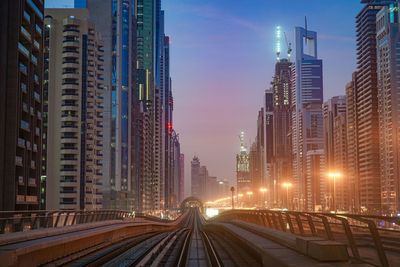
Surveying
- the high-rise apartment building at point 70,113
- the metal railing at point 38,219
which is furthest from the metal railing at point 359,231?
the high-rise apartment building at point 70,113

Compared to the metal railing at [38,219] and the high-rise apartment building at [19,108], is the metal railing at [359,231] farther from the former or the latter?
the high-rise apartment building at [19,108]

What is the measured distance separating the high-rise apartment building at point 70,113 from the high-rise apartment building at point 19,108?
168 ft

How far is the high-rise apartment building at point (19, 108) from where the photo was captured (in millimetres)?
65812

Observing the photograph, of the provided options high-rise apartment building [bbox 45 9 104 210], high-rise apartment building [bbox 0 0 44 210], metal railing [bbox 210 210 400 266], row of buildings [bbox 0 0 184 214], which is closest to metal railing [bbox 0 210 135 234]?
metal railing [bbox 210 210 400 266]

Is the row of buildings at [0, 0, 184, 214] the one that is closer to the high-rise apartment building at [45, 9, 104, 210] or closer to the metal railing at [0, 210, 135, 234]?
the high-rise apartment building at [45, 9, 104, 210]

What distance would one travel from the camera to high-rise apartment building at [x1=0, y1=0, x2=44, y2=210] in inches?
2591

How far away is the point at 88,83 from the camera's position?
445 ft

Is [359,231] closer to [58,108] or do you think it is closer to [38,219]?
[38,219]

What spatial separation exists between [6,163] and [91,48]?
7501 cm

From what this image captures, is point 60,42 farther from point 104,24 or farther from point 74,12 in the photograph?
point 104,24

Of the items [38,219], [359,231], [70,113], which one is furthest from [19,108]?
[359,231]

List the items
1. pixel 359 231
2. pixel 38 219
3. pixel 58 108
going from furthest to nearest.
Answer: pixel 58 108
pixel 38 219
pixel 359 231

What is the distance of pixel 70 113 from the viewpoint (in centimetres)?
13062

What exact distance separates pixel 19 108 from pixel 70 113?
62390 mm
